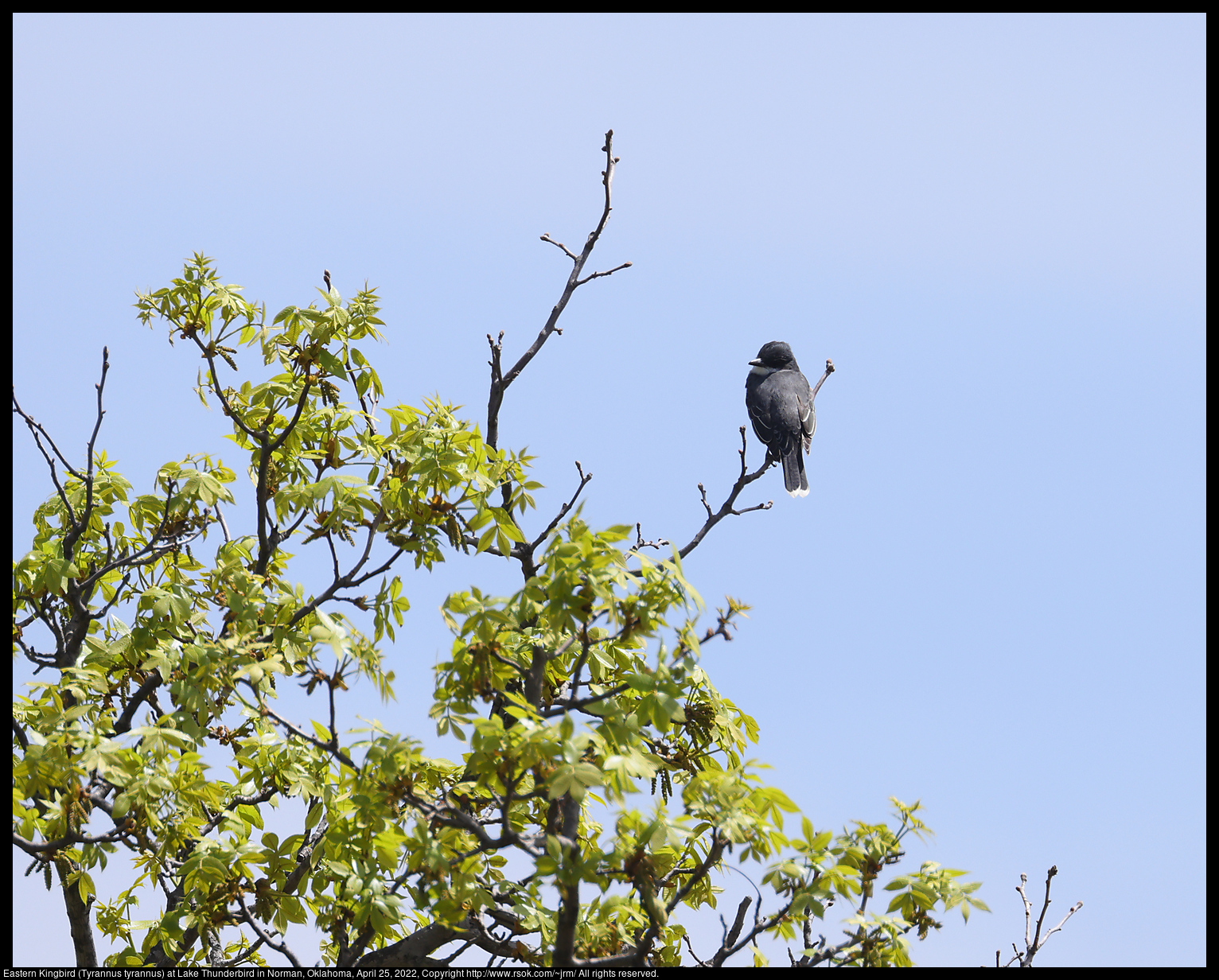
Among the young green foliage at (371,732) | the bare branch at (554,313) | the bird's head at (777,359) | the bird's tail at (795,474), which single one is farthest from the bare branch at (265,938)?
the bird's head at (777,359)

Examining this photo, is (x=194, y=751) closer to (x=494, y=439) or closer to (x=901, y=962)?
(x=494, y=439)

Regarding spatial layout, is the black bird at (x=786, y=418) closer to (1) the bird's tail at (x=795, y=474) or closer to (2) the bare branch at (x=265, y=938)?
(1) the bird's tail at (x=795, y=474)

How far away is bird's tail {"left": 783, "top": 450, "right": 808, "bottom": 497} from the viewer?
12.4 meters

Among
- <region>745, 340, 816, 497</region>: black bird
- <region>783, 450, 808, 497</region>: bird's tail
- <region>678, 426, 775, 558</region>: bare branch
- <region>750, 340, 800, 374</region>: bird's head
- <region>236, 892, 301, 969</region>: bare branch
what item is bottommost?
<region>236, 892, 301, 969</region>: bare branch

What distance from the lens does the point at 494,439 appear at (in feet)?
23.8

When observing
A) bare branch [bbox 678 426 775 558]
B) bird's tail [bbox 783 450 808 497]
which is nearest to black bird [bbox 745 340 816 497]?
bird's tail [bbox 783 450 808 497]

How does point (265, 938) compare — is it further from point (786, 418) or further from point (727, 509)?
point (786, 418)

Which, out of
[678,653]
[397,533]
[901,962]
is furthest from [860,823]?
[397,533]

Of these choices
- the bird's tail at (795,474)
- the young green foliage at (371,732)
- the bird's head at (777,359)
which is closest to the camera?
the young green foliage at (371,732)

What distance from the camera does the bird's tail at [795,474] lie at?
12391 millimetres

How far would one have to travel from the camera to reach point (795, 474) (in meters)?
12.4

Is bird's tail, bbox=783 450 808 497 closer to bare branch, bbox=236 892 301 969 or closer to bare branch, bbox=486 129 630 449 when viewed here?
bare branch, bbox=486 129 630 449

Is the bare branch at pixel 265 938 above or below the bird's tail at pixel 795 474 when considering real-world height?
below

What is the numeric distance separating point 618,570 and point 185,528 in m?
3.82
